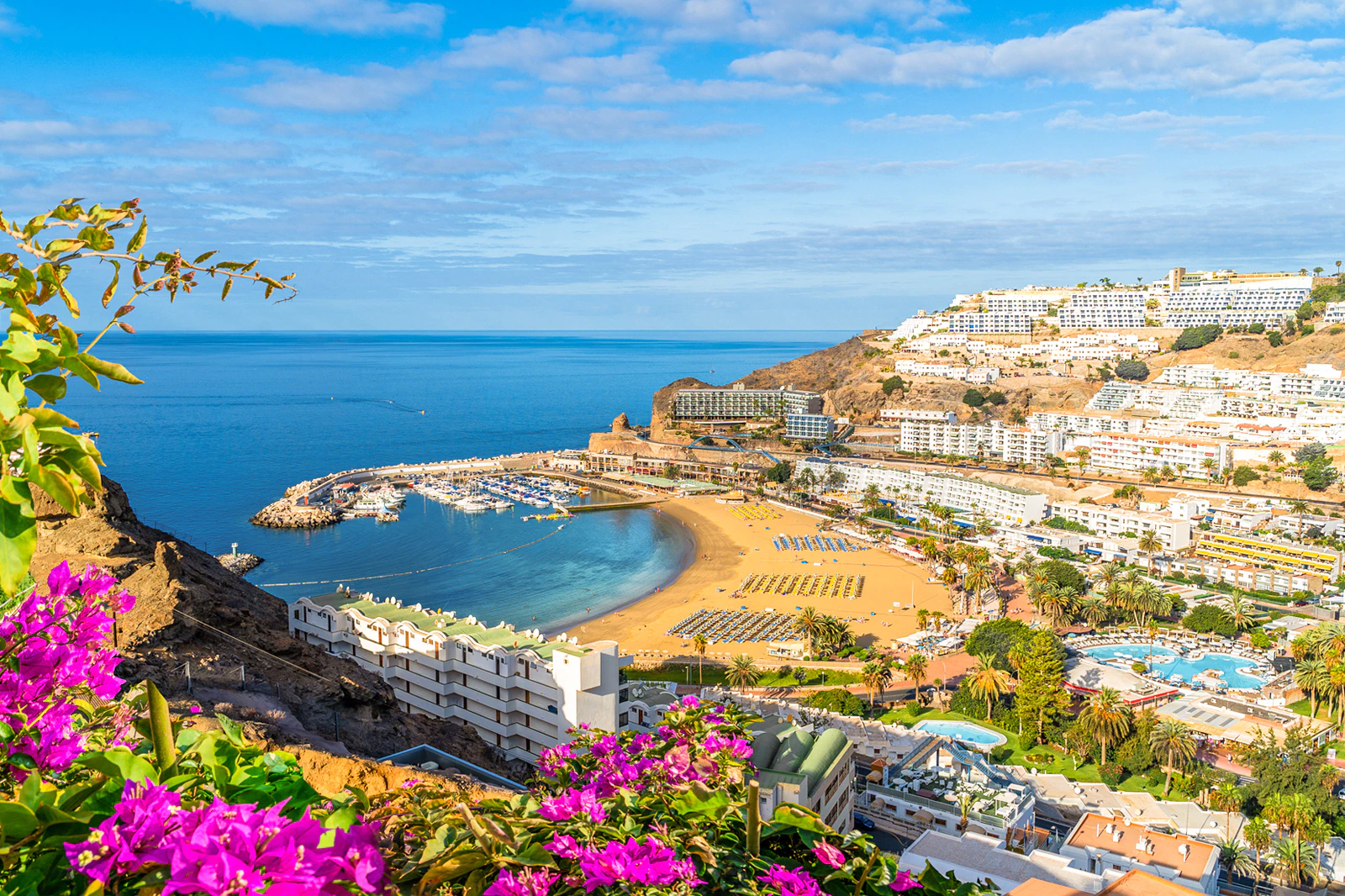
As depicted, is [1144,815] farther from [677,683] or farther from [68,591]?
[68,591]

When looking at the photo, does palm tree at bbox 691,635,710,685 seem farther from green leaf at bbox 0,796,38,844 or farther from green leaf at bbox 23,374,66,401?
green leaf at bbox 23,374,66,401

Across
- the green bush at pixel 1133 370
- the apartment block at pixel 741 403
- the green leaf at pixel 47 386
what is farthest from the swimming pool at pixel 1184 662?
the green bush at pixel 1133 370

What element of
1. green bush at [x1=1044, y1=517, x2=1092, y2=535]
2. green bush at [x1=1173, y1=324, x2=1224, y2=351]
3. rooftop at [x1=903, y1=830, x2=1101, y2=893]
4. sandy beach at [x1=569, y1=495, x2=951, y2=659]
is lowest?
sandy beach at [x1=569, y1=495, x2=951, y2=659]

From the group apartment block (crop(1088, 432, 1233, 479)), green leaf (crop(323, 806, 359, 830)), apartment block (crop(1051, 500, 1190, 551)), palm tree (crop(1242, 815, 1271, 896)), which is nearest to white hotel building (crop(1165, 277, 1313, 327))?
apartment block (crop(1088, 432, 1233, 479))

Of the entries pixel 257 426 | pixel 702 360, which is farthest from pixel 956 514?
pixel 702 360

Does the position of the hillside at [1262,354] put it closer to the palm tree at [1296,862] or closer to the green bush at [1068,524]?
the green bush at [1068,524]
